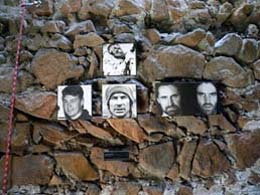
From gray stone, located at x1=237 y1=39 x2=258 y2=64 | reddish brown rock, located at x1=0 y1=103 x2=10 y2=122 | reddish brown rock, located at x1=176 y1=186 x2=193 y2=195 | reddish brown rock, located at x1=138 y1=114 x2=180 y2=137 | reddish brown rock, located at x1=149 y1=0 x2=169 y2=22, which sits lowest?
reddish brown rock, located at x1=176 y1=186 x2=193 y2=195

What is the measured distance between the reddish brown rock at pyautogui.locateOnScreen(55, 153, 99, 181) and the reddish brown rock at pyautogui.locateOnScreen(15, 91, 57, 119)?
7.2 inches

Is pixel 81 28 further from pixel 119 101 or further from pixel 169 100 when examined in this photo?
pixel 169 100

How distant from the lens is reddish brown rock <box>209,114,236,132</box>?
1.59 metres

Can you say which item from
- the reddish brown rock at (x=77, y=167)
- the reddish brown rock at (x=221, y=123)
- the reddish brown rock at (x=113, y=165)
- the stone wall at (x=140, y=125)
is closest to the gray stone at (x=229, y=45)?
the stone wall at (x=140, y=125)

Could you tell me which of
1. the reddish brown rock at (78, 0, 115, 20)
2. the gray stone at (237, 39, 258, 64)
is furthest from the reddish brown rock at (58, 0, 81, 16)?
the gray stone at (237, 39, 258, 64)

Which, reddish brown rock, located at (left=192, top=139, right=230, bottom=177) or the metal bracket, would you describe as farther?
the metal bracket

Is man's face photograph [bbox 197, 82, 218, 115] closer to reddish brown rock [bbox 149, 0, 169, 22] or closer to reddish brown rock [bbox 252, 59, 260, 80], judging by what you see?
reddish brown rock [bbox 252, 59, 260, 80]

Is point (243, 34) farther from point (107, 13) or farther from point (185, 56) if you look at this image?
point (107, 13)

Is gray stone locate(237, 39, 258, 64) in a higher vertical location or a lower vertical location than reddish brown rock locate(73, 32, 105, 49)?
lower

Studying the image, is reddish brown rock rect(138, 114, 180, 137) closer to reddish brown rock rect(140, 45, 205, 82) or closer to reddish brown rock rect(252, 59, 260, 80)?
reddish brown rock rect(140, 45, 205, 82)

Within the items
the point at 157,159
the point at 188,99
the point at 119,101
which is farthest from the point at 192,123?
the point at 119,101

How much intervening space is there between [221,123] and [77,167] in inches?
23.4

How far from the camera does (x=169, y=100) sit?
5.22 feet

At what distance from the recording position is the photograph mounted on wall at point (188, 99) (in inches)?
62.4
